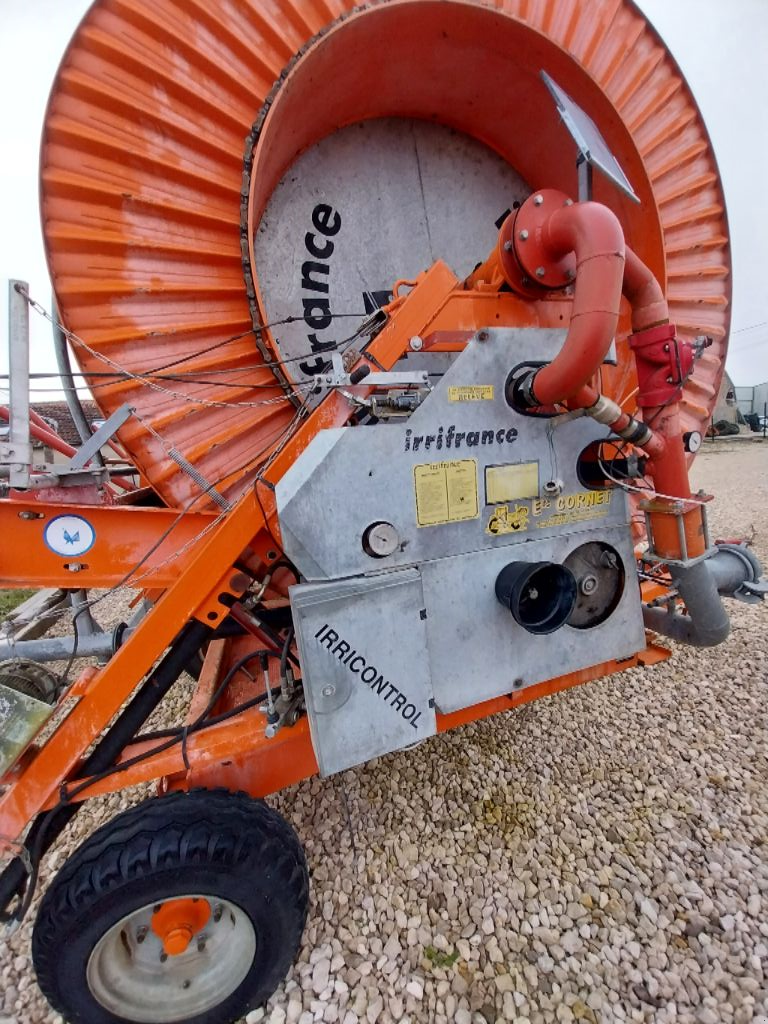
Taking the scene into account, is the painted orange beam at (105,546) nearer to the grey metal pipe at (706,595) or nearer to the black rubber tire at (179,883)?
the black rubber tire at (179,883)

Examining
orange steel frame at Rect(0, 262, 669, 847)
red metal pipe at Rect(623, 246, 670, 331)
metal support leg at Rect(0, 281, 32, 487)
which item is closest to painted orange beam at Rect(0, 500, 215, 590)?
orange steel frame at Rect(0, 262, 669, 847)

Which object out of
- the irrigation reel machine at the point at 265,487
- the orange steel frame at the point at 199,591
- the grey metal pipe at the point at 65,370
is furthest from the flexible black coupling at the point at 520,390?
the grey metal pipe at the point at 65,370

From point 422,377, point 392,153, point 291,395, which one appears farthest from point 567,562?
point 392,153

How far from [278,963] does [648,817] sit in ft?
5.46

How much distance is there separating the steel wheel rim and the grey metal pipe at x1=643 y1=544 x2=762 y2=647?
1895mm

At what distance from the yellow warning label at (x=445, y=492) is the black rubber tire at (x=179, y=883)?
44.0 inches

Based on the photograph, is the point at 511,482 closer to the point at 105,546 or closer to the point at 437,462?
the point at 437,462

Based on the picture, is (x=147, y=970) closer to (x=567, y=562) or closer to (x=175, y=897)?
(x=175, y=897)

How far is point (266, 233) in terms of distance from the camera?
227cm

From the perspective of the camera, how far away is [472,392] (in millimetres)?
1696

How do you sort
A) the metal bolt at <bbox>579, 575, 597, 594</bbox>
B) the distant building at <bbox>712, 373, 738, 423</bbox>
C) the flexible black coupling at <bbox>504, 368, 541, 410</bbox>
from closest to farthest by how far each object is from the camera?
the flexible black coupling at <bbox>504, 368, 541, 410</bbox>
the metal bolt at <bbox>579, 575, 597, 594</bbox>
the distant building at <bbox>712, 373, 738, 423</bbox>

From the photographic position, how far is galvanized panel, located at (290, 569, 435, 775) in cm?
151

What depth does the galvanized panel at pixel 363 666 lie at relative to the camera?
1.51m

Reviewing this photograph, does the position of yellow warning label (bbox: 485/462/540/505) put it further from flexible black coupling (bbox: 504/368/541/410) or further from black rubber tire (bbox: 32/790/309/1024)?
black rubber tire (bbox: 32/790/309/1024)
